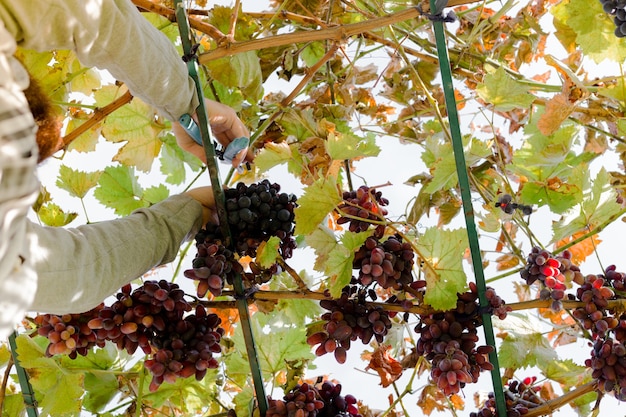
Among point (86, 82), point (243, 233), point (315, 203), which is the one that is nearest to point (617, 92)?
point (315, 203)

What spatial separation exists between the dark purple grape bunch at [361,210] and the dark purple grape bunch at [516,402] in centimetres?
33

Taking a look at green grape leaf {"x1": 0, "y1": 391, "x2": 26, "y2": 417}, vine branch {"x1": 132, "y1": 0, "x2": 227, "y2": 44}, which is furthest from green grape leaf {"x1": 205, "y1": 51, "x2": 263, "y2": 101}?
green grape leaf {"x1": 0, "y1": 391, "x2": 26, "y2": 417}

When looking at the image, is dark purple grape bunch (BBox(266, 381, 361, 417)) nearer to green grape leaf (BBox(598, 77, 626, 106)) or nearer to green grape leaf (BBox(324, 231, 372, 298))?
green grape leaf (BBox(324, 231, 372, 298))

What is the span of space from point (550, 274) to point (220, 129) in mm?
602

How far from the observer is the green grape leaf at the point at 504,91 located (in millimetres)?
1129

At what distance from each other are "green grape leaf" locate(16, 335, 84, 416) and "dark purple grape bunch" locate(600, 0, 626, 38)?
1117 millimetres

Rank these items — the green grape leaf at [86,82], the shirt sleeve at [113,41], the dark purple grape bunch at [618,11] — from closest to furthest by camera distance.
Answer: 1. the shirt sleeve at [113,41]
2. the dark purple grape bunch at [618,11]
3. the green grape leaf at [86,82]

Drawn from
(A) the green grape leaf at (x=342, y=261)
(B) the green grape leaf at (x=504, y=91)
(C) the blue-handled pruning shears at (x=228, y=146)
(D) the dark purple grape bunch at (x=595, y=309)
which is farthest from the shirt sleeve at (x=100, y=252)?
(D) the dark purple grape bunch at (x=595, y=309)

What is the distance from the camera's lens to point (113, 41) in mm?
952

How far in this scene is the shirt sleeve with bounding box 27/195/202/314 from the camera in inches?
34.1

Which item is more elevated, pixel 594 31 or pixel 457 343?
pixel 594 31

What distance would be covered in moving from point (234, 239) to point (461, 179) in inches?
14.5

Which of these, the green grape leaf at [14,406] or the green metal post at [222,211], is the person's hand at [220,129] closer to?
the green metal post at [222,211]

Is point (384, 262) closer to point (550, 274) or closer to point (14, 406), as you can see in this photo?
point (550, 274)
